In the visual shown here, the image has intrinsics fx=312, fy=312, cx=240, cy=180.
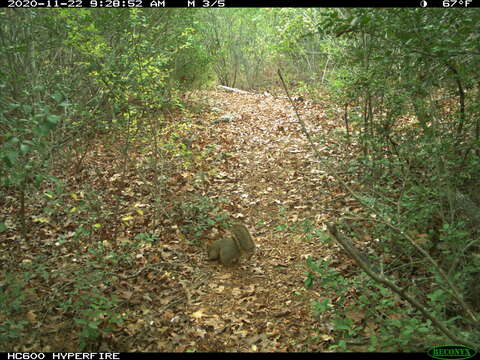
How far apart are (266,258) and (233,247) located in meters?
0.53

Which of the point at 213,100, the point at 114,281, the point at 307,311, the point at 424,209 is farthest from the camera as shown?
the point at 213,100

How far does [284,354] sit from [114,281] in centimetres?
229

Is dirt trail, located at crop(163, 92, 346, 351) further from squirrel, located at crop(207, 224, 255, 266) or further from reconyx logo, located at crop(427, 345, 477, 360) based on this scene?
reconyx logo, located at crop(427, 345, 477, 360)

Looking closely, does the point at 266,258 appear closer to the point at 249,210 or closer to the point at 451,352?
the point at 249,210

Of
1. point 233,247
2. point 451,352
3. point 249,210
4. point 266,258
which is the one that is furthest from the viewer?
point 249,210

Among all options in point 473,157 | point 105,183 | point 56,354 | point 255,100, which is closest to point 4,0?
point 105,183

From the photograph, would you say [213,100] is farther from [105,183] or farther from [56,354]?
[56,354]

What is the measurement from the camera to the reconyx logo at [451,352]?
214 cm

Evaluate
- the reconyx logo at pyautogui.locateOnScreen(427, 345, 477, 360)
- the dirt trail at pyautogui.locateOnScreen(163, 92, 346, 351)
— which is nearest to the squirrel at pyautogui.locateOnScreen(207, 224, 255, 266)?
the dirt trail at pyautogui.locateOnScreen(163, 92, 346, 351)

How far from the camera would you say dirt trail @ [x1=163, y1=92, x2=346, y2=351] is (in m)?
3.38

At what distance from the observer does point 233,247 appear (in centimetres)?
436

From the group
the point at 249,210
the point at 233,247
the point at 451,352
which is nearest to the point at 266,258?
the point at 233,247

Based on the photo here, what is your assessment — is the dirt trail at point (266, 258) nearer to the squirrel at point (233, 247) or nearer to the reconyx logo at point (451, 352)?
the squirrel at point (233, 247)

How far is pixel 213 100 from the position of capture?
12547mm
